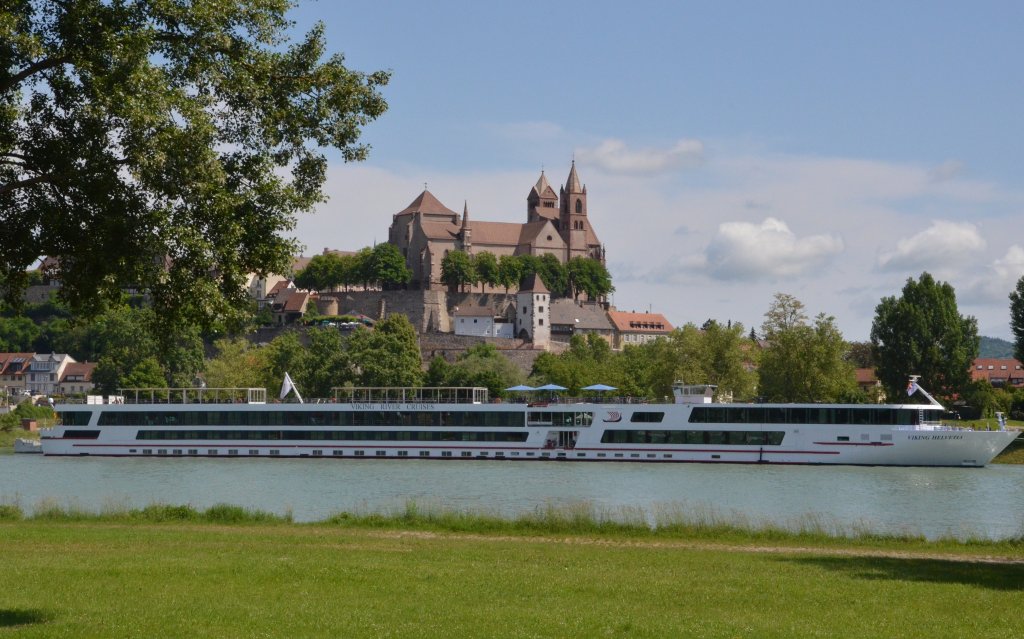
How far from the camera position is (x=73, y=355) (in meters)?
142

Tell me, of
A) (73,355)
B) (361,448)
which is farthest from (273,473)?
(73,355)

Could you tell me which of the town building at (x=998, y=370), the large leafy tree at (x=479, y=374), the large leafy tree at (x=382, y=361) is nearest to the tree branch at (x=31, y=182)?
the large leafy tree at (x=382, y=361)

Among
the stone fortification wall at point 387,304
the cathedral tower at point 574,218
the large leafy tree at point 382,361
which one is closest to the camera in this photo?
the large leafy tree at point 382,361

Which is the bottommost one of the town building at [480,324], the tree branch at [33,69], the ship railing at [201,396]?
the ship railing at [201,396]

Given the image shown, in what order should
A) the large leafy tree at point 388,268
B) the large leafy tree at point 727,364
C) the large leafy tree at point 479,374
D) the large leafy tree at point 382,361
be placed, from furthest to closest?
1. the large leafy tree at point 388,268
2. the large leafy tree at point 479,374
3. the large leafy tree at point 382,361
4. the large leafy tree at point 727,364

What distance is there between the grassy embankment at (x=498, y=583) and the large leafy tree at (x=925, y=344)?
59.6 meters

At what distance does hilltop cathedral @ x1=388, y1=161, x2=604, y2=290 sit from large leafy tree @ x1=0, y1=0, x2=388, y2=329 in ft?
432

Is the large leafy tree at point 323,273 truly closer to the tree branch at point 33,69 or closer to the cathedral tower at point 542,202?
the cathedral tower at point 542,202

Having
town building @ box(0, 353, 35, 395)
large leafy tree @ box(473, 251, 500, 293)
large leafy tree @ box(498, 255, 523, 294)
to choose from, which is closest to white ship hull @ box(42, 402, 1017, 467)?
town building @ box(0, 353, 35, 395)

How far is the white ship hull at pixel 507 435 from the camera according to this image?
5759 centimetres

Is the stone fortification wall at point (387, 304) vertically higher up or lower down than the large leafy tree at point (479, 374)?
higher up

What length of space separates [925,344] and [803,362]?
391 inches

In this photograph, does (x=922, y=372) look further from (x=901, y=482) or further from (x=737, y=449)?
(x=901, y=482)

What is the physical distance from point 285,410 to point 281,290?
277 ft
